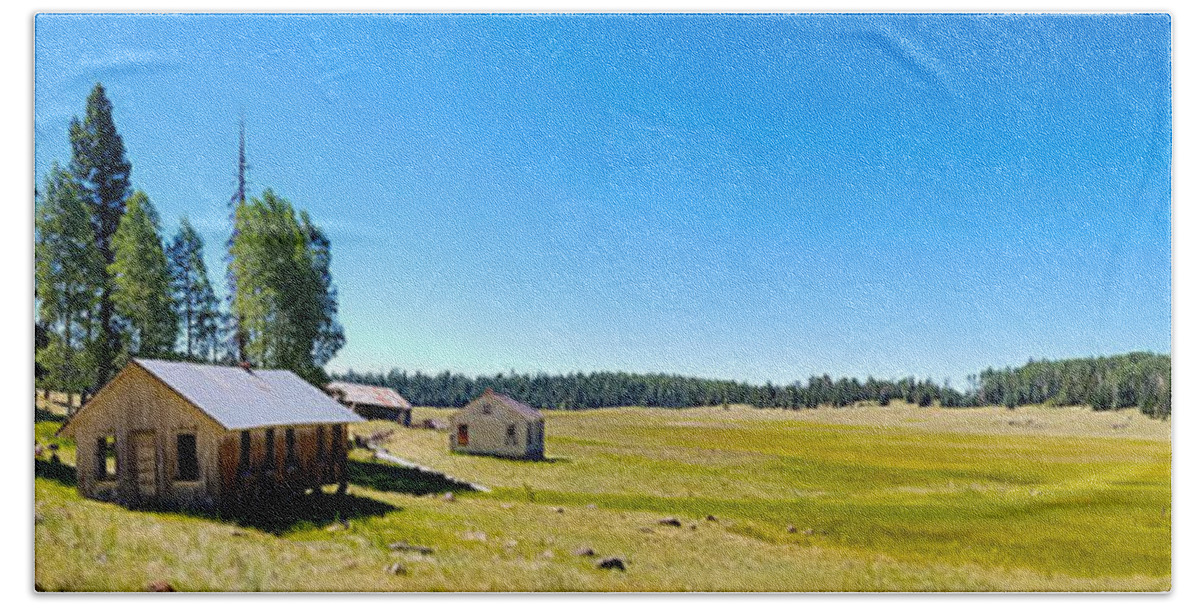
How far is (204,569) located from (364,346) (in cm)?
201

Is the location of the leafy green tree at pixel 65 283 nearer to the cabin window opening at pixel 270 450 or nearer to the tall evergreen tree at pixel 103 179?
the tall evergreen tree at pixel 103 179

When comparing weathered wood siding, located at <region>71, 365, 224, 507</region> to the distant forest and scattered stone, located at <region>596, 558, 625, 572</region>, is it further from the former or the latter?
scattered stone, located at <region>596, 558, 625, 572</region>

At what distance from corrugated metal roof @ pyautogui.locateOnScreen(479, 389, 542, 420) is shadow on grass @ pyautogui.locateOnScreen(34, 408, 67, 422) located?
3346mm

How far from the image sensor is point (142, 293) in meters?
6.84

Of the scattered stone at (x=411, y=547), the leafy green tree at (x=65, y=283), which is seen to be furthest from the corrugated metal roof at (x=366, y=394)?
the leafy green tree at (x=65, y=283)

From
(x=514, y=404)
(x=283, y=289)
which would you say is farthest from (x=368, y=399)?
(x=514, y=404)

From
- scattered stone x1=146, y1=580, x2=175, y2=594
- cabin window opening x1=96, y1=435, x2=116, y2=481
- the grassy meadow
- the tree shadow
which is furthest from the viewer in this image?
cabin window opening x1=96, y1=435, x2=116, y2=481

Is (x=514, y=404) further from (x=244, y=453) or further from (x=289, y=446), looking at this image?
(x=244, y=453)

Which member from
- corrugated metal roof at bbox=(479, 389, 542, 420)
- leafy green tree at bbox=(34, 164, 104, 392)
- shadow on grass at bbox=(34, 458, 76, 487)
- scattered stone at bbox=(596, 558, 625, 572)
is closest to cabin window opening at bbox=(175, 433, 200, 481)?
shadow on grass at bbox=(34, 458, 76, 487)

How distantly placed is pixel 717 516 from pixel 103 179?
18.5ft

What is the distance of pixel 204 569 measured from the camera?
598 cm

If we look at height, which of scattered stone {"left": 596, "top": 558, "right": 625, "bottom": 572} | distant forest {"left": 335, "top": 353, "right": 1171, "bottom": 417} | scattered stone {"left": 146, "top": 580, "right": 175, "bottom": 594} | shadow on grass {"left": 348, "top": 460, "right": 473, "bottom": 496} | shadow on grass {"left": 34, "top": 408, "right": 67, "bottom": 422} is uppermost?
distant forest {"left": 335, "top": 353, "right": 1171, "bottom": 417}

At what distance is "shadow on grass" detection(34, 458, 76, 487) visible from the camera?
21.1 feet

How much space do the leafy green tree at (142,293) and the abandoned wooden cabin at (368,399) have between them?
55.3 inches
